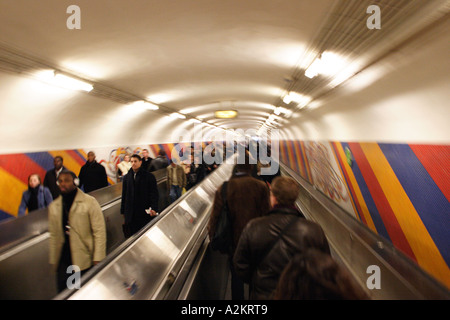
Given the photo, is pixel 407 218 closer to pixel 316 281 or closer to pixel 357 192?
pixel 357 192

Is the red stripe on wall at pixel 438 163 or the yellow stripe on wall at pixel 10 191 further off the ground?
the red stripe on wall at pixel 438 163

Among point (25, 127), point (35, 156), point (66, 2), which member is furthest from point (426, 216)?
point (35, 156)

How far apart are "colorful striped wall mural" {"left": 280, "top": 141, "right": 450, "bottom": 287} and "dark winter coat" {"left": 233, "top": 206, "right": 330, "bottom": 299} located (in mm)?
2198

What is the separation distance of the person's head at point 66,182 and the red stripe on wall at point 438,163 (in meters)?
4.20

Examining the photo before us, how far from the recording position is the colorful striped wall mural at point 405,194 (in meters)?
2.87

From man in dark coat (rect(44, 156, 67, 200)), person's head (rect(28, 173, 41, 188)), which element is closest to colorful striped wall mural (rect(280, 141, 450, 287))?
man in dark coat (rect(44, 156, 67, 200))

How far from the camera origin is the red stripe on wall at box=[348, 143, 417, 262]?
12.1 feet

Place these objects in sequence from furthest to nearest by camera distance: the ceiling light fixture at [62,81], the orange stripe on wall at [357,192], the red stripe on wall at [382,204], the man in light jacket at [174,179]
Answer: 1. the man in light jacket at [174,179]
2. the orange stripe on wall at [357,192]
3. the ceiling light fixture at [62,81]
4. the red stripe on wall at [382,204]

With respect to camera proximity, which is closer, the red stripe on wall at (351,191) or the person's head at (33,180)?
the red stripe on wall at (351,191)

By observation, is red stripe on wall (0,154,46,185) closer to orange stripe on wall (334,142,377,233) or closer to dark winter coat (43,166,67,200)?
dark winter coat (43,166,67,200)

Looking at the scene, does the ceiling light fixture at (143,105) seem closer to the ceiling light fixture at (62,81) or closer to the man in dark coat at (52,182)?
the ceiling light fixture at (62,81)

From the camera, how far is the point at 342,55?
345 centimetres

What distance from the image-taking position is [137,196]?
400 cm

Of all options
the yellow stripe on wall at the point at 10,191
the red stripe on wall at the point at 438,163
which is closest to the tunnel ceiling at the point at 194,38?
the red stripe on wall at the point at 438,163
